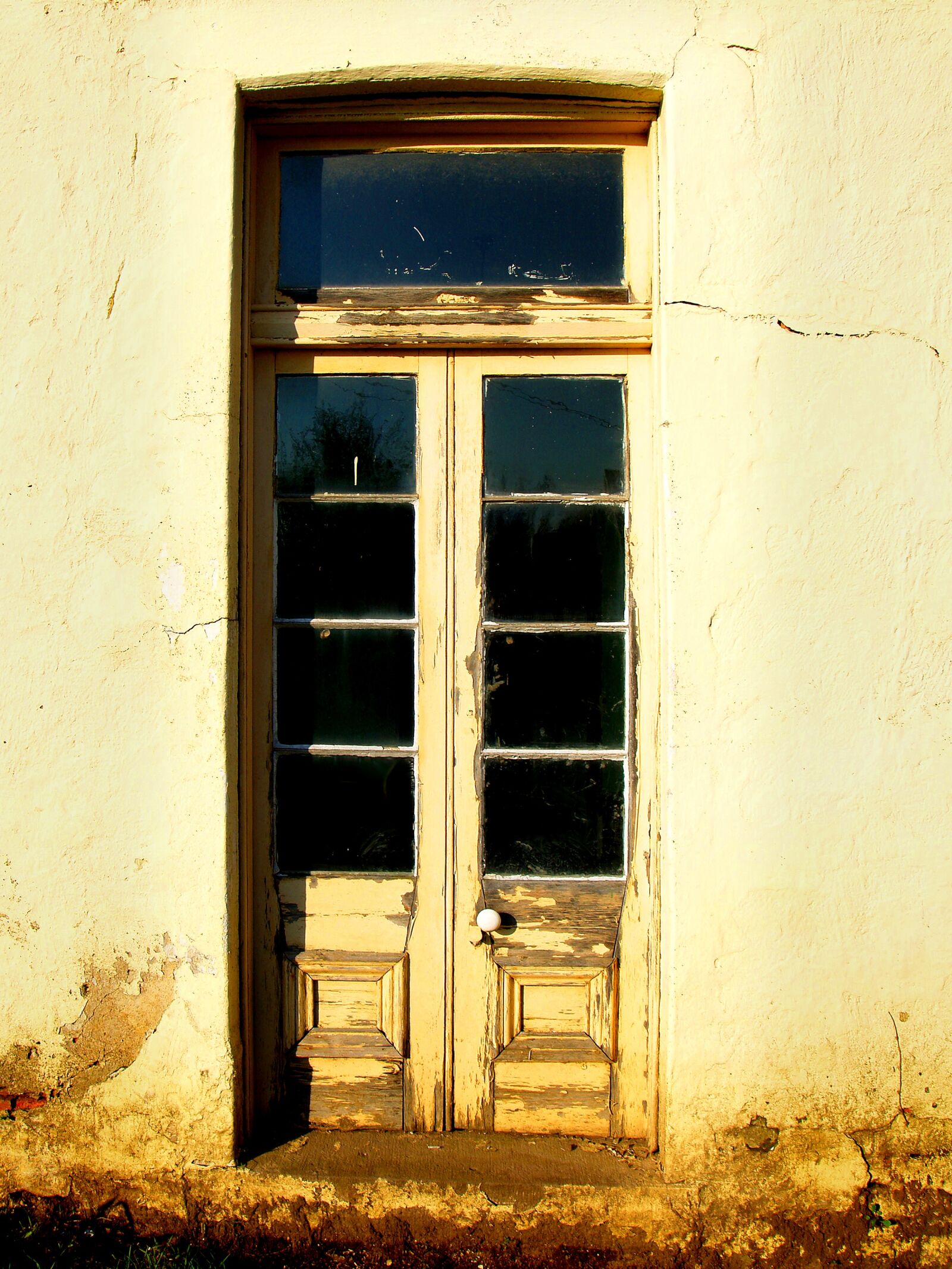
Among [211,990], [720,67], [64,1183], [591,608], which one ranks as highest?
[720,67]

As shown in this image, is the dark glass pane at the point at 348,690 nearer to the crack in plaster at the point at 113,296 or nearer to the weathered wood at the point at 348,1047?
the weathered wood at the point at 348,1047

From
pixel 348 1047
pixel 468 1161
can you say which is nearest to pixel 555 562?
pixel 348 1047

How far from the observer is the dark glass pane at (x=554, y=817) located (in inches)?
88.7

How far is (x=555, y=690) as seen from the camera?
227 cm

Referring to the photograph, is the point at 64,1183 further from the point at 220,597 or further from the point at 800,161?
the point at 800,161

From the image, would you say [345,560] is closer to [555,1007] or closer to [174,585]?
[174,585]

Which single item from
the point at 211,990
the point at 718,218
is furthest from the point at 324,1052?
the point at 718,218

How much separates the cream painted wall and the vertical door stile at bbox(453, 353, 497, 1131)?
1.72ft

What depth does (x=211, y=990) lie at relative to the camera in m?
2.07

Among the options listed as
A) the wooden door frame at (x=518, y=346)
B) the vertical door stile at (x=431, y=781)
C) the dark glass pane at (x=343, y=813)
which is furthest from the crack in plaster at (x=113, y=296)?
the dark glass pane at (x=343, y=813)

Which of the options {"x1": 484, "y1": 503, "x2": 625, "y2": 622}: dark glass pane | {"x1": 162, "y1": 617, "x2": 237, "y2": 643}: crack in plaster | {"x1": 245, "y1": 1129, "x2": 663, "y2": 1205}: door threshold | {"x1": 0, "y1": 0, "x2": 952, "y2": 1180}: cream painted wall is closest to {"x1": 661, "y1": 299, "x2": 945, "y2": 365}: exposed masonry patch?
{"x1": 0, "y1": 0, "x2": 952, "y2": 1180}: cream painted wall

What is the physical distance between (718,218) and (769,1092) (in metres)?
2.32

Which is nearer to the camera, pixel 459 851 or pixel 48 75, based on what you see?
pixel 48 75

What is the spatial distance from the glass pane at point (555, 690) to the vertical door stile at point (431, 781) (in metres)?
0.16
